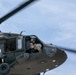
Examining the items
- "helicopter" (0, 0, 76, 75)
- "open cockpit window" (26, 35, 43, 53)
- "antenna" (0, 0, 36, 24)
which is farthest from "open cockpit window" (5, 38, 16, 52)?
"antenna" (0, 0, 36, 24)

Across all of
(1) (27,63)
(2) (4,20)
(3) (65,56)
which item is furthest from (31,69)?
(2) (4,20)

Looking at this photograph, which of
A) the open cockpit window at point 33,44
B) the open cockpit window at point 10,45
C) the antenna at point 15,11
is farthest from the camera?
the open cockpit window at point 10,45

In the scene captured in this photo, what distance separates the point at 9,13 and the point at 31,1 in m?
2.80

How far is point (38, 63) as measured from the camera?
93.1ft

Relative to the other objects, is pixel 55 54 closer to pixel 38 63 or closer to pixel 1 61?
pixel 38 63

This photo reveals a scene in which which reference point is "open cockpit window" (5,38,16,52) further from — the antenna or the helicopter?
the antenna

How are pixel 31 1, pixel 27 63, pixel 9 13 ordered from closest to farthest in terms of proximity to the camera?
pixel 31 1, pixel 9 13, pixel 27 63

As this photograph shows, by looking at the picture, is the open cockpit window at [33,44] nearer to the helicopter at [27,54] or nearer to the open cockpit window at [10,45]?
the helicopter at [27,54]

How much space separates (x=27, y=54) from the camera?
28.3 m

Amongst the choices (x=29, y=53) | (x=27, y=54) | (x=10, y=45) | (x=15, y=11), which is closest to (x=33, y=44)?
(x=29, y=53)

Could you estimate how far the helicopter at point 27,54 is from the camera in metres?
28.3

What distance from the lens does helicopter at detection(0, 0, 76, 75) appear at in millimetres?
28281

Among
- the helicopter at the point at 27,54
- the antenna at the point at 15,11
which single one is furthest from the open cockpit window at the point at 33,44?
the antenna at the point at 15,11

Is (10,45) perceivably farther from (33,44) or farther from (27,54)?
(33,44)
